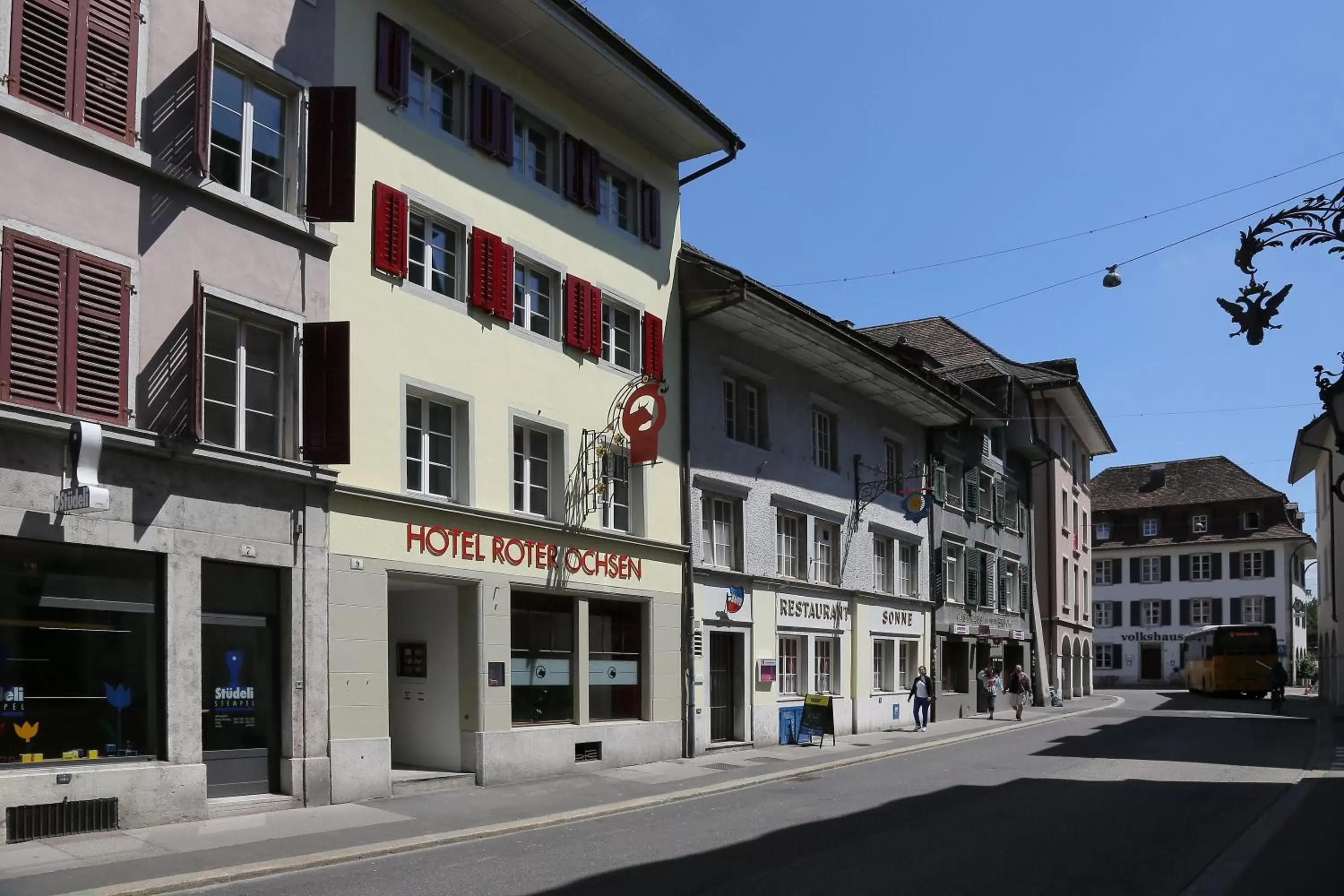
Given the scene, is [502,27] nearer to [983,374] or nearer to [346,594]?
[346,594]

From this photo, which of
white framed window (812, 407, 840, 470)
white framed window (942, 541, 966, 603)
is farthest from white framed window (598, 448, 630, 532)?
white framed window (942, 541, 966, 603)

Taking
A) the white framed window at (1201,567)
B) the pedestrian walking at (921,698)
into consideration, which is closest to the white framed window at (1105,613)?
the white framed window at (1201,567)

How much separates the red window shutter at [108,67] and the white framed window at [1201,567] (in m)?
79.4

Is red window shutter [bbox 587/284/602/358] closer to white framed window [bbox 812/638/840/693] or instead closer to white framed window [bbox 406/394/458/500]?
white framed window [bbox 406/394/458/500]

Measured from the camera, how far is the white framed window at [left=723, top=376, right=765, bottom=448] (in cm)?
2630

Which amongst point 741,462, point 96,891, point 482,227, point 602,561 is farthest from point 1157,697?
point 96,891

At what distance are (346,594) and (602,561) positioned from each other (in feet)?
19.5

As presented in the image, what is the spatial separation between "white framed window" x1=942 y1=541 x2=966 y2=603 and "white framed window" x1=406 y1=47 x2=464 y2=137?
75.4ft

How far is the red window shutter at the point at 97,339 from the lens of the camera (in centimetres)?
1327

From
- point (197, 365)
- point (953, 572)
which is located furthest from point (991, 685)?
point (197, 365)

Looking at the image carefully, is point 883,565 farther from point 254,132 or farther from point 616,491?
point 254,132

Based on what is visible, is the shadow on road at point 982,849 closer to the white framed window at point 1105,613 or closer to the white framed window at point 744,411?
the white framed window at point 744,411

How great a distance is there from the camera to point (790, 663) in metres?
28.4

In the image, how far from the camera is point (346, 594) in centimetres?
1642
